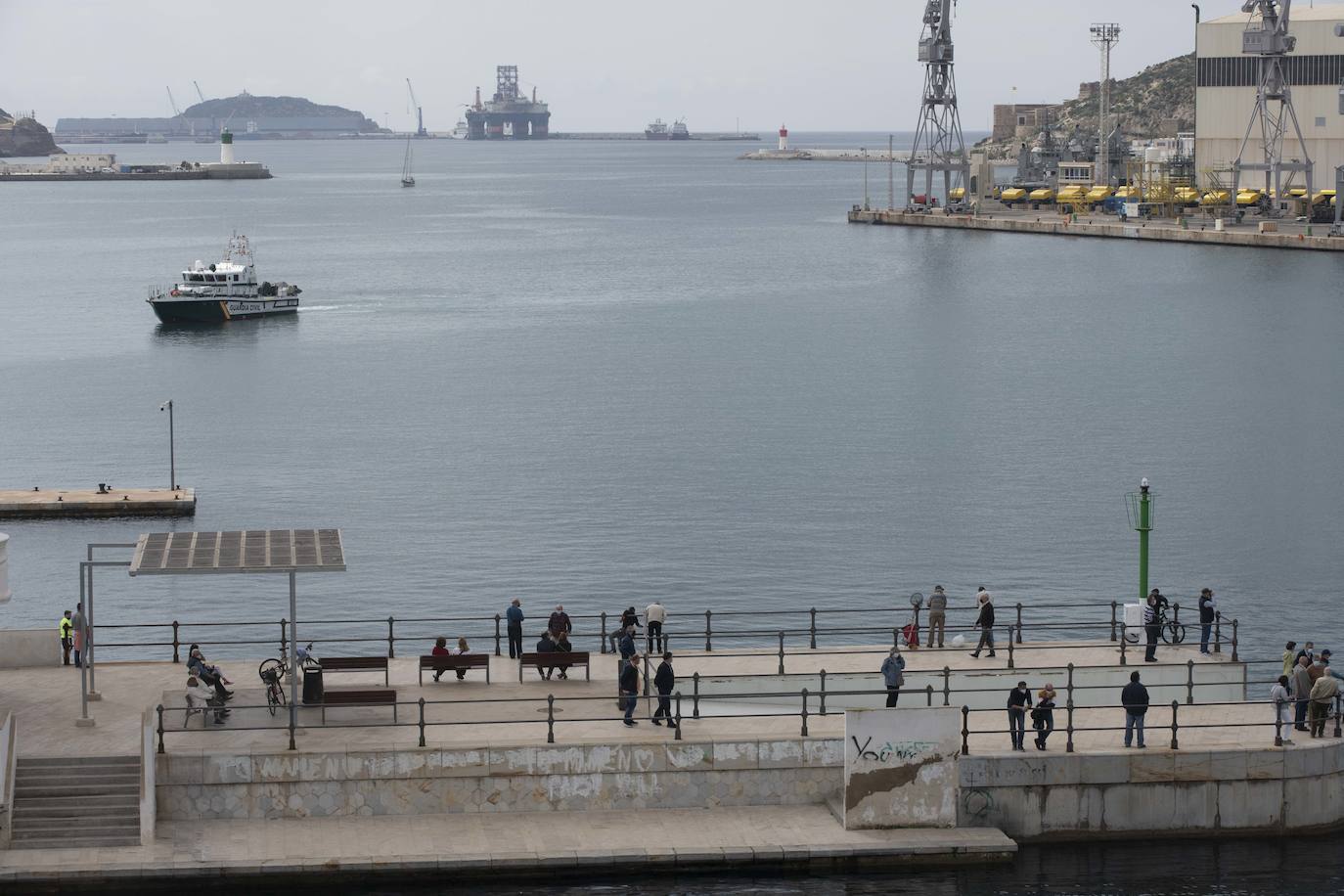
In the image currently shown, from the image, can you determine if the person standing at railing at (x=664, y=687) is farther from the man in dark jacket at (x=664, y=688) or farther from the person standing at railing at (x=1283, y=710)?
the person standing at railing at (x=1283, y=710)

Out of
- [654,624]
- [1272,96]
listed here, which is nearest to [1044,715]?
[654,624]

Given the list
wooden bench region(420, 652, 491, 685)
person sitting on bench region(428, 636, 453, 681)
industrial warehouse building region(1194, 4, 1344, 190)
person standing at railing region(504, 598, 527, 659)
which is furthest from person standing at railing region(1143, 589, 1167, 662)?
industrial warehouse building region(1194, 4, 1344, 190)

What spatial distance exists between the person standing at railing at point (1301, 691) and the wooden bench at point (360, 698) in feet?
41.0

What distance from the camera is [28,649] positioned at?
30.5 m

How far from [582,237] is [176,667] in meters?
159

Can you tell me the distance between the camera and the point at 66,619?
32.2 m

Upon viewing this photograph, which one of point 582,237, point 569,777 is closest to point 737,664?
point 569,777

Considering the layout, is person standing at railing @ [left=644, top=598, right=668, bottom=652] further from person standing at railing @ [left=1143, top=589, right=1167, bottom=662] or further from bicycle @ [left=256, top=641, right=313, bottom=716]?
person standing at railing @ [left=1143, top=589, right=1167, bottom=662]

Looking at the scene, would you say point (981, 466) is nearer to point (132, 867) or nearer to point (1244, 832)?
point (1244, 832)

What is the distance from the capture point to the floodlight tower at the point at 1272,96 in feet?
Answer: 497

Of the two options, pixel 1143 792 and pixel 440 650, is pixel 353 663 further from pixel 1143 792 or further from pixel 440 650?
pixel 1143 792

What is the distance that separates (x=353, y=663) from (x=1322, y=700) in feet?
45.0

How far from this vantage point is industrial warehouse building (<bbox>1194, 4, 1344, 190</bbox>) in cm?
15762

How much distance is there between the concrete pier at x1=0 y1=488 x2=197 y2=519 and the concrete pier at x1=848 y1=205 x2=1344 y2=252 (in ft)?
342
